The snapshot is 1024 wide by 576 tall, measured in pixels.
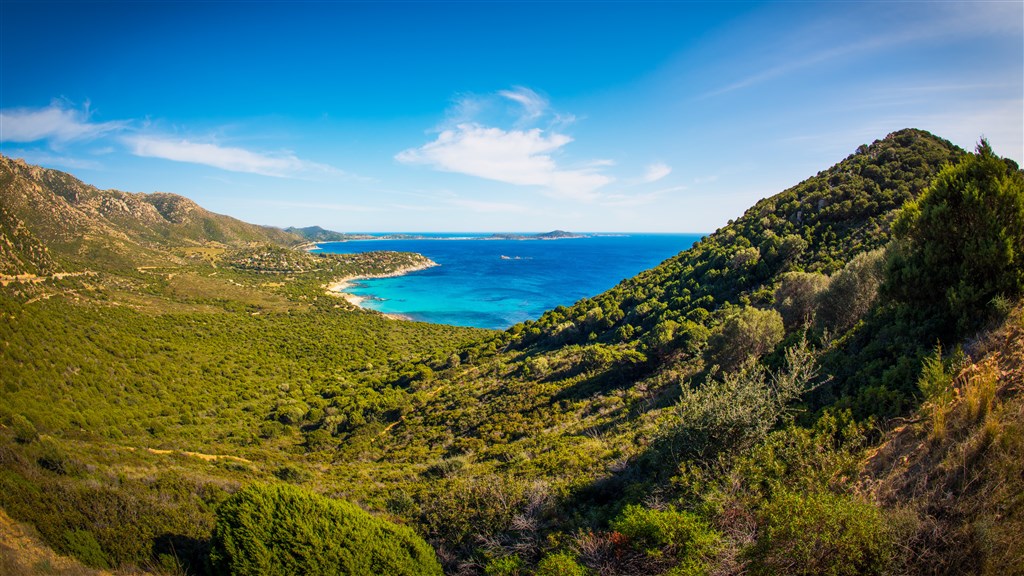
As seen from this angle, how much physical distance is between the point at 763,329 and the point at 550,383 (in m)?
12.3

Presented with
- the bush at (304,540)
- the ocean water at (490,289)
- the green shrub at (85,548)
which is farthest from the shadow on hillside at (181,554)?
the ocean water at (490,289)

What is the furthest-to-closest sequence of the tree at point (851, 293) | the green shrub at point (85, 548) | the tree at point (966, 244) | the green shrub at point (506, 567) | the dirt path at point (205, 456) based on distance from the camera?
the dirt path at point (205, 456)
the tree at point (851, 293)
the green shrub at point (85, 548)
the tree at point (966, 244)
the green shrub at point (506, 567)

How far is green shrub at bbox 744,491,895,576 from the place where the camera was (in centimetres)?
456

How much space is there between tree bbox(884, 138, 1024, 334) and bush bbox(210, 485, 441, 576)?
1328 cm

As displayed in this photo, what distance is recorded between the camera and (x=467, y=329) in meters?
68.9

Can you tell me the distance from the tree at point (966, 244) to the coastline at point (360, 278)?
78615 millimetres

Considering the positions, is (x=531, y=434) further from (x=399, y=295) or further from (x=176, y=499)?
(x=399, y=295)

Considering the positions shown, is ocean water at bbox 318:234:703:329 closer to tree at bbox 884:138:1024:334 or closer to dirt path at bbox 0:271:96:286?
dirt path at bbox 0:271:96:286

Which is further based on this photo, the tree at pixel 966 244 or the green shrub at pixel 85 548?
the green shrub at pixel 85 548

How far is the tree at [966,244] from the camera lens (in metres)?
7.93

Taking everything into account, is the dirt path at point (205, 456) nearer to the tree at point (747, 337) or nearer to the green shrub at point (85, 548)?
the green shrub at point (85, 548)

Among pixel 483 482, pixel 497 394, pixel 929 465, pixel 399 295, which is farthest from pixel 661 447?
pixel 399 295

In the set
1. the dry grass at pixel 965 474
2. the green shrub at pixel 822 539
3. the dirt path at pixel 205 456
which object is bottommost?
the dirt path at pixel 205 456

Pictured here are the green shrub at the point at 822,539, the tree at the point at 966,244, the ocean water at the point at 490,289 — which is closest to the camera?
the green shrub at the point at 822,539
